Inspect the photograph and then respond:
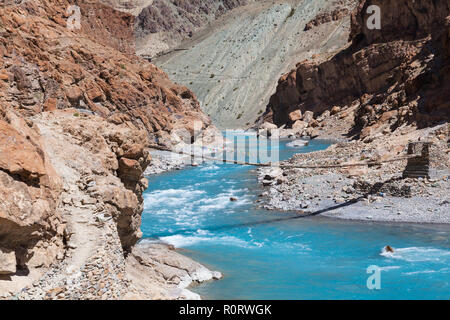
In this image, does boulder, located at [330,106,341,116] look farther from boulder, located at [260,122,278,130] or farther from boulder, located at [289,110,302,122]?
boulder, located at [260,122,278,130]

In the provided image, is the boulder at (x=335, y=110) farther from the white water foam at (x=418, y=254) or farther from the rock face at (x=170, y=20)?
the rock face at (x=170, y=20)

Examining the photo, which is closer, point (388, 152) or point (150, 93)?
point (388, 152)

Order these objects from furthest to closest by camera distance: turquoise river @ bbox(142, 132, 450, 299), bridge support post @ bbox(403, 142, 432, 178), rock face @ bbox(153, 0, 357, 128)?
rock face @ bbox(153, 0, 357, 128) → bridge support post @ bbox(403, 142, 432, 178) → turquoise river @ bbox(142, 132, 450, 299)

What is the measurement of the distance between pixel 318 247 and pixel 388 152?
9525 millimetres

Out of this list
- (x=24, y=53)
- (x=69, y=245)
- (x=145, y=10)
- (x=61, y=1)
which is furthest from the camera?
(x=145, y=10)

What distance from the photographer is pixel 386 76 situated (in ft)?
123

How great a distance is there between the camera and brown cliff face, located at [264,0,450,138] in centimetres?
2519

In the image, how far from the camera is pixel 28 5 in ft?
92.8

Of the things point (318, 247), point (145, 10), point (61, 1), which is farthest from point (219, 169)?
point (145, 10)

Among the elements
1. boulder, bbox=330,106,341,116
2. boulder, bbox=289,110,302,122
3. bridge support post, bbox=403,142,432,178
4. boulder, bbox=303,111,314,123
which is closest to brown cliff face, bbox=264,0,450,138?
boulder, bbox=303,111,314,123

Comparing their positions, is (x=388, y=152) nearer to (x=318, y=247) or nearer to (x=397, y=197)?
(x=397, y=197)

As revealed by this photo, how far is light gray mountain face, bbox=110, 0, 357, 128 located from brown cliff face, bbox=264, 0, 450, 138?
194 inches

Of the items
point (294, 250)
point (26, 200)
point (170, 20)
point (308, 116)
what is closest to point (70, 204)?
point (26, 200)
